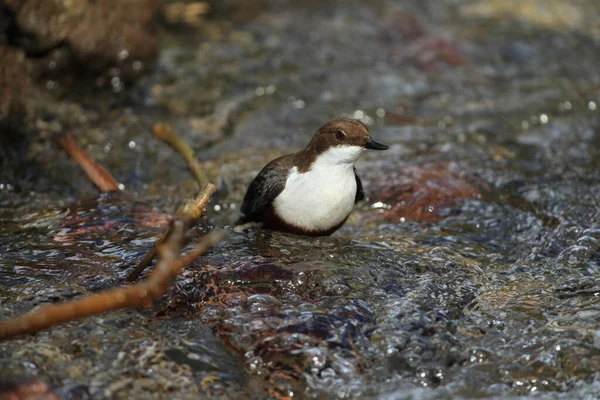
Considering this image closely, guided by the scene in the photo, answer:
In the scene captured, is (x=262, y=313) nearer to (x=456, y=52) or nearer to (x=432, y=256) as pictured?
(x=432, y=256)

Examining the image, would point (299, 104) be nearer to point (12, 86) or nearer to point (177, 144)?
point (12, 86)

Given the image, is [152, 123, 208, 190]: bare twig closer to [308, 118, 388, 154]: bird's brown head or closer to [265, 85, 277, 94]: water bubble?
[308, 118, 388, 154]: bird's brown head

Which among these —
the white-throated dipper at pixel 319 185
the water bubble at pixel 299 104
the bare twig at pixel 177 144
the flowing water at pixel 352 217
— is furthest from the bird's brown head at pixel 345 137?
the water bubble at pixel 299 104

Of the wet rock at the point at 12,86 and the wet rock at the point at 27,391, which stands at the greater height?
the wet rock at the point at 12,86

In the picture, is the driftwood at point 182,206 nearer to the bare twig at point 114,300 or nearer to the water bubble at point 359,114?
the bare twig at point 114,300

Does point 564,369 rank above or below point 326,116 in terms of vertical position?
below

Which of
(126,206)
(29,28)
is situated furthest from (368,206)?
(29,28)
